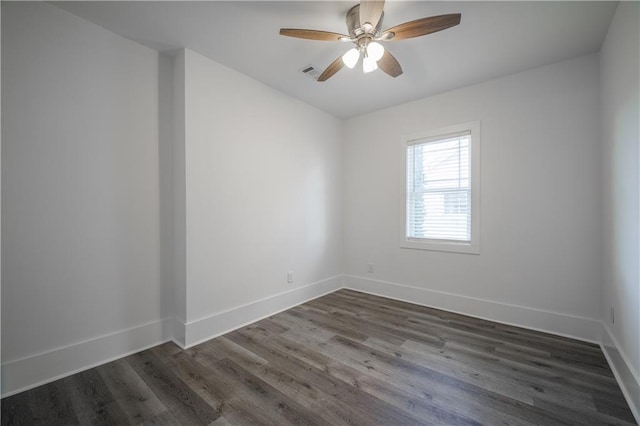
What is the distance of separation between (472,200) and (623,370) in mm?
1766

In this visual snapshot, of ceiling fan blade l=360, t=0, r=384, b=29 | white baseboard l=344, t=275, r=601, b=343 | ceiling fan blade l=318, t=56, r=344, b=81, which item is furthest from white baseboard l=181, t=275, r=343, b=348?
ceiling fan blade l=360, t=0, r=384, b=29

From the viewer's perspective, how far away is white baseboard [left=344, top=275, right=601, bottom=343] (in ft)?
7.88

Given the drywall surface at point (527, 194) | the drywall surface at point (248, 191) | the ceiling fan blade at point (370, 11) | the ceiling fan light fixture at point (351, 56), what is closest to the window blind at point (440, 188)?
the drywall surface at point (527, 194)

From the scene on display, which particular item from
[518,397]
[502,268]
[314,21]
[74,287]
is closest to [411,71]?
[314,21]

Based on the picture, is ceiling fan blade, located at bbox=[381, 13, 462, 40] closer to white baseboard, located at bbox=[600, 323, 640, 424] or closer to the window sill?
the window sill

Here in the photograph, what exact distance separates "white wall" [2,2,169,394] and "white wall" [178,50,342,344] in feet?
1.22

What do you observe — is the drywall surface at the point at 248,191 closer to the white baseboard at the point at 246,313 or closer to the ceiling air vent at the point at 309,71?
the white baseboard at the point at 246,313

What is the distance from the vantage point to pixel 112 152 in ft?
6.99

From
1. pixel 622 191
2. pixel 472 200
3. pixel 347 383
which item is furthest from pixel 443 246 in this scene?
pixel 347 383

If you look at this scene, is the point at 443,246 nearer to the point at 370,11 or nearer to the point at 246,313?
the point at 246,313

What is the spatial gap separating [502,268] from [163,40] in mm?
3974

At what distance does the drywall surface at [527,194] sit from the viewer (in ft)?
7.91

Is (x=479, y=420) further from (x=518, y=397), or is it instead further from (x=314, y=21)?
(x=314, y=21)

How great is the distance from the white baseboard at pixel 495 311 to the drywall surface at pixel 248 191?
3.11 feet
